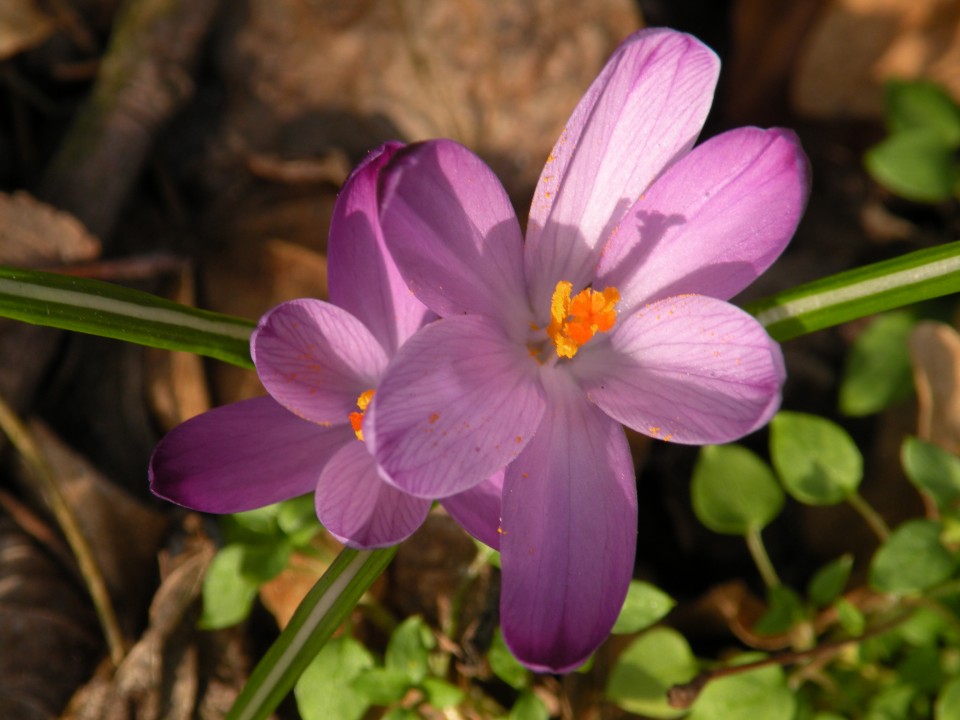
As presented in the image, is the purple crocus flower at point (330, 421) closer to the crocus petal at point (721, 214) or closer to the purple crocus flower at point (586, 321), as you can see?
the purple crocus flower at point (586, 321)

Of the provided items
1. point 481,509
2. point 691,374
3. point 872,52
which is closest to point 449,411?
point 481,509

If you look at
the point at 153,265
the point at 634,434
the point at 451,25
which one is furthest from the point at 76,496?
the point at 451,25

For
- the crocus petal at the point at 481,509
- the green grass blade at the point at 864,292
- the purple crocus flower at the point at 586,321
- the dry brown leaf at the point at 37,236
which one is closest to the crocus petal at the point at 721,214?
the purple crocus flower at the point at 586,321

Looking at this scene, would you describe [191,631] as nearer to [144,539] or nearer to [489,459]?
[144,539]

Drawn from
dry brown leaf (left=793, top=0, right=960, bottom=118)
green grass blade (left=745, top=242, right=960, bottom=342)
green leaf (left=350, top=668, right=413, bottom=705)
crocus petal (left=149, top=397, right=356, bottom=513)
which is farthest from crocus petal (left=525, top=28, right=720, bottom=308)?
dry brown leaf (left=793, top=0, right=960, bottom=118)

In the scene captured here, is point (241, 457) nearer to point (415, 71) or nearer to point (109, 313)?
point (109, 313)
